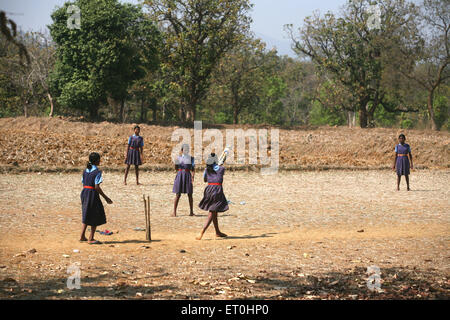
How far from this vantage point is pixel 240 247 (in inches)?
371

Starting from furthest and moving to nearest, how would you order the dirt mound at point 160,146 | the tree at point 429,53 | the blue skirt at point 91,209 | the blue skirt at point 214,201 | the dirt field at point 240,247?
the tree at point 429,53 → the dirt mound at point 160,146 → the blue skirt at point 214,201 → the blue skirt at point 91,209 → the dirt field at point 240,247

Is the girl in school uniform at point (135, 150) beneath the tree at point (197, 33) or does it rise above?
beneath

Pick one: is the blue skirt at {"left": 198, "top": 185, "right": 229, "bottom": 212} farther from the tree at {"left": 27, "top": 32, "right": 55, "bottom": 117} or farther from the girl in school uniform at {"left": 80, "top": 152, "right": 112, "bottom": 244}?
the tree at {"left": 27, "top": 32, "right": 55, "bottom": 117}

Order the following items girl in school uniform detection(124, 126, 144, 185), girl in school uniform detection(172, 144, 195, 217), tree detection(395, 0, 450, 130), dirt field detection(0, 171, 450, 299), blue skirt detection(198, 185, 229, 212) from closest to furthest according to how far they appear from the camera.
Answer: dirt field detection(0, 171, 450, 299) → blue skirt detection(198, 185, 229, 212) → girl in school uniform detection(172, 144, 195, 217) → girl in school uniform detection(124, 126, 144, 185) → tree detection(395, 0, 450, 130)

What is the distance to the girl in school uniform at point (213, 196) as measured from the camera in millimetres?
10039

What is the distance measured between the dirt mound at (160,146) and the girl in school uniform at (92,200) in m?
12.0

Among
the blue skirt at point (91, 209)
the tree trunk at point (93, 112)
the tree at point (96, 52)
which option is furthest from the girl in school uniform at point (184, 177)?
the tree trunk at point (93, 112)

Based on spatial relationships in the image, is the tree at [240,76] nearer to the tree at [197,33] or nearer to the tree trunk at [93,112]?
the tree at [197,33]

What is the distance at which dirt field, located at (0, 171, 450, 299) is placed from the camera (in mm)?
7078

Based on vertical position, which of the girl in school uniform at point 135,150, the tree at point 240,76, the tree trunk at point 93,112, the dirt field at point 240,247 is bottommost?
the dirt field at point 240,247

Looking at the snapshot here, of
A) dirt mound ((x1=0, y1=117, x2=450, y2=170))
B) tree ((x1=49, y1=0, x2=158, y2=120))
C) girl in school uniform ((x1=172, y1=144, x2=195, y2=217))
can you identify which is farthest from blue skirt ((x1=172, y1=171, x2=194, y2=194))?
tree ((x1=49, y1=0, x2=158, y2=120))

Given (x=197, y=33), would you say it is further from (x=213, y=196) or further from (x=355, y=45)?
(x=213, y=196)

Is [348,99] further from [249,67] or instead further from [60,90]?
[60,90]

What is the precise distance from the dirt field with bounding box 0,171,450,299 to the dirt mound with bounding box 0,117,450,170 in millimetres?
6400
